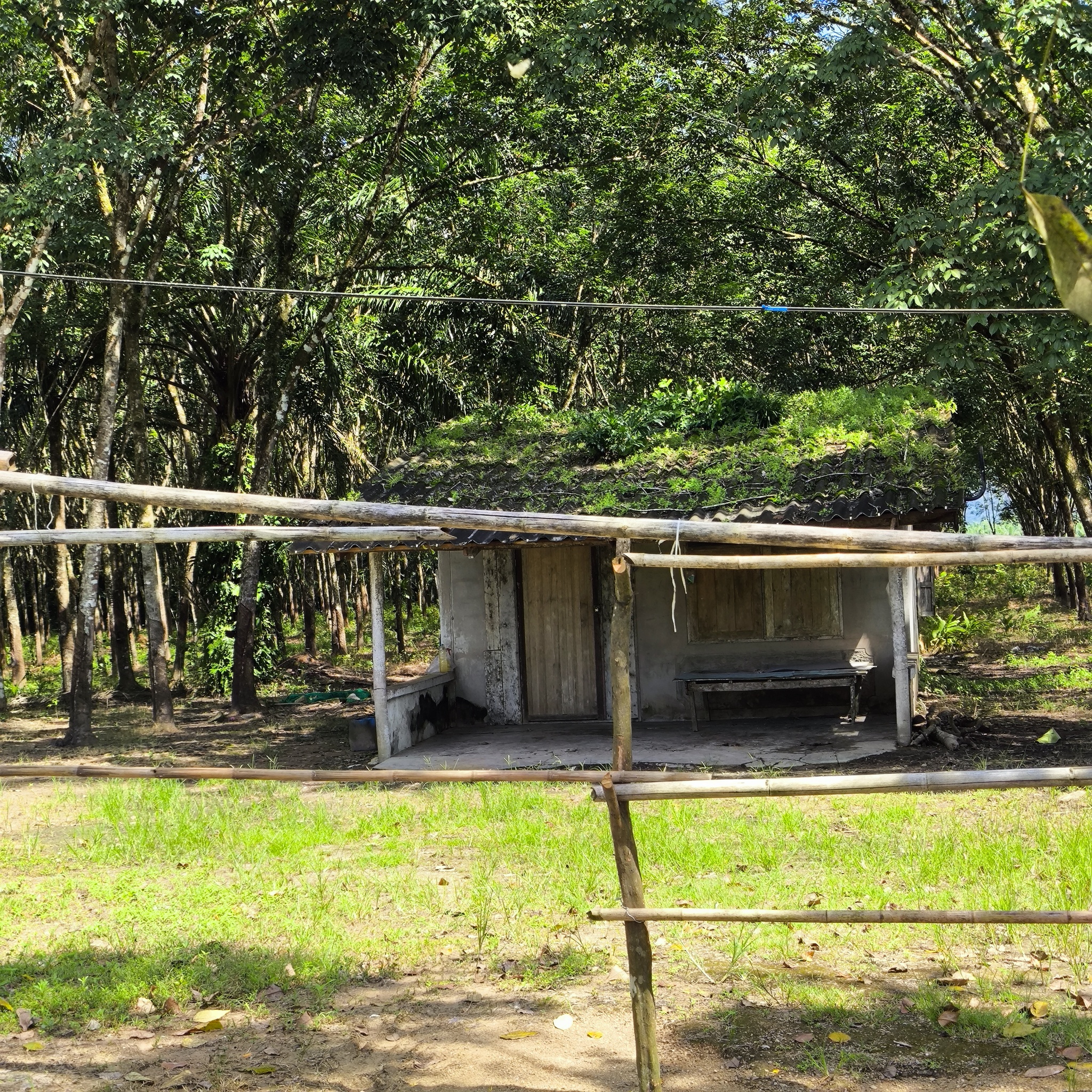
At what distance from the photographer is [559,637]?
1355 centimetres

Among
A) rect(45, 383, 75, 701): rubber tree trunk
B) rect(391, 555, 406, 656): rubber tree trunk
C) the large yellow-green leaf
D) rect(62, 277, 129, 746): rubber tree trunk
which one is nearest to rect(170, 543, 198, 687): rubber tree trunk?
rect(45, 383, 75, 701): rubber tree trunk

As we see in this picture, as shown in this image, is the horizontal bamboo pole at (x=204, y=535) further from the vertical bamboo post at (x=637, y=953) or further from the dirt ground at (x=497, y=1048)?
the dirt ground at (x=497, y=1048)

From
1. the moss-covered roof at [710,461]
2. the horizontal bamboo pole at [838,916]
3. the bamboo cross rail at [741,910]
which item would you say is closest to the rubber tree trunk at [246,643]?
the moss-covered roof at [710,461]

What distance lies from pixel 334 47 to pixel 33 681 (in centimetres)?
1543

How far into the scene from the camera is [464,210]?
16094mm

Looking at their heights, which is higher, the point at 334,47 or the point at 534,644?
the point at 334,47

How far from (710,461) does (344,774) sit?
820cm

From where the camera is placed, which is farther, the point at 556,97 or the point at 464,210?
the point at 464,210

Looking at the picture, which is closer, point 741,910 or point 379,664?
point 741,910

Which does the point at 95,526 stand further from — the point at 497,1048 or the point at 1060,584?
the point at 1060,584

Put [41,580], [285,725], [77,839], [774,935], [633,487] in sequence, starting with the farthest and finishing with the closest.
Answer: [41,580] → [285,725] → [633,487] → [77,839] → [774,935]

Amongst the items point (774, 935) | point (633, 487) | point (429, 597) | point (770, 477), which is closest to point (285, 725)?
point (633, 487)

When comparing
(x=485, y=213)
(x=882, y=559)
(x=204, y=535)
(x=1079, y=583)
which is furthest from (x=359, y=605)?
(x=882, y=559)

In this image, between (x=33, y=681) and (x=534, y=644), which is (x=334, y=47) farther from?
(x=33, y=681)
